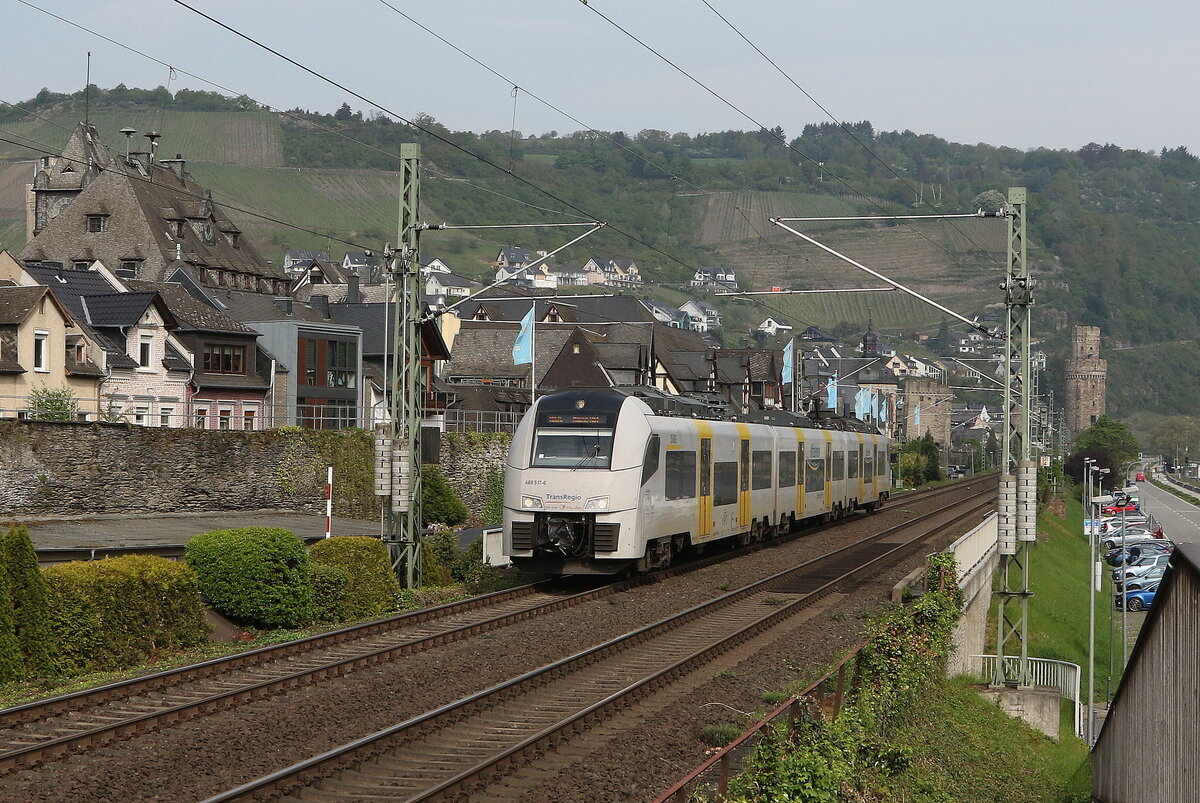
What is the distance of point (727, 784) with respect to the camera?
10.4 meters

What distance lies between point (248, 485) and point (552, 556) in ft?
55.9

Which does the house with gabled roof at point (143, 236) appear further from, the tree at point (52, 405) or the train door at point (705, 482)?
the train door at point (705, 482)

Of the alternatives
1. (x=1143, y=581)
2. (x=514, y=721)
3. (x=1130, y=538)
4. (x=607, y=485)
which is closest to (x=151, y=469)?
(x=607, y=485)

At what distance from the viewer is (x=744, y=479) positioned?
31.3 meters

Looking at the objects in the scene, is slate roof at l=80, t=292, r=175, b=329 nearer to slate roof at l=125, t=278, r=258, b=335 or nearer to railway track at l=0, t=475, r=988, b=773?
slate roof at l=125, t=278, r=258, b=335

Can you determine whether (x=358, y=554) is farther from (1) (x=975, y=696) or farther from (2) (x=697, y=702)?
(1) (x=975, y=696)

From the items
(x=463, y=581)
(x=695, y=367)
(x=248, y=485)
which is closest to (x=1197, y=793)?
(x=463, y=581)

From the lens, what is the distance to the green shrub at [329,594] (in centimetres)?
2053

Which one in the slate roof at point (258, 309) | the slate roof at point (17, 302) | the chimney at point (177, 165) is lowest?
the slate roof at point (17, 302)

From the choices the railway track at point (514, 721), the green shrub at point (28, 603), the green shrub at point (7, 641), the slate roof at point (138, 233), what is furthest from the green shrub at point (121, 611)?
the slate roof at point (138, 233)

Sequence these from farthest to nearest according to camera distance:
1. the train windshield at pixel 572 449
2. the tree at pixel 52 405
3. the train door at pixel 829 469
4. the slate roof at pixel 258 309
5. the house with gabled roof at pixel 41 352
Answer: the slate roof at pixel 258 309 → the house with gabled roof at pixel 41 352 → the train door at pixel 829 469 → the tree at pixel 52 405 → the train windshield at pixel 572 449

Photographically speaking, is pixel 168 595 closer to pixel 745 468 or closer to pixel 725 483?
pixel 725 483

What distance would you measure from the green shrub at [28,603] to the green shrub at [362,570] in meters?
5.60

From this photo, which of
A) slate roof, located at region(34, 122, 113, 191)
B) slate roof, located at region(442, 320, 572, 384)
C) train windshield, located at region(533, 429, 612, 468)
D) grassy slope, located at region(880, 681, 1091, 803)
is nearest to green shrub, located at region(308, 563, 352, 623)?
train windshield, located at region(533, 429, 612, 468)
